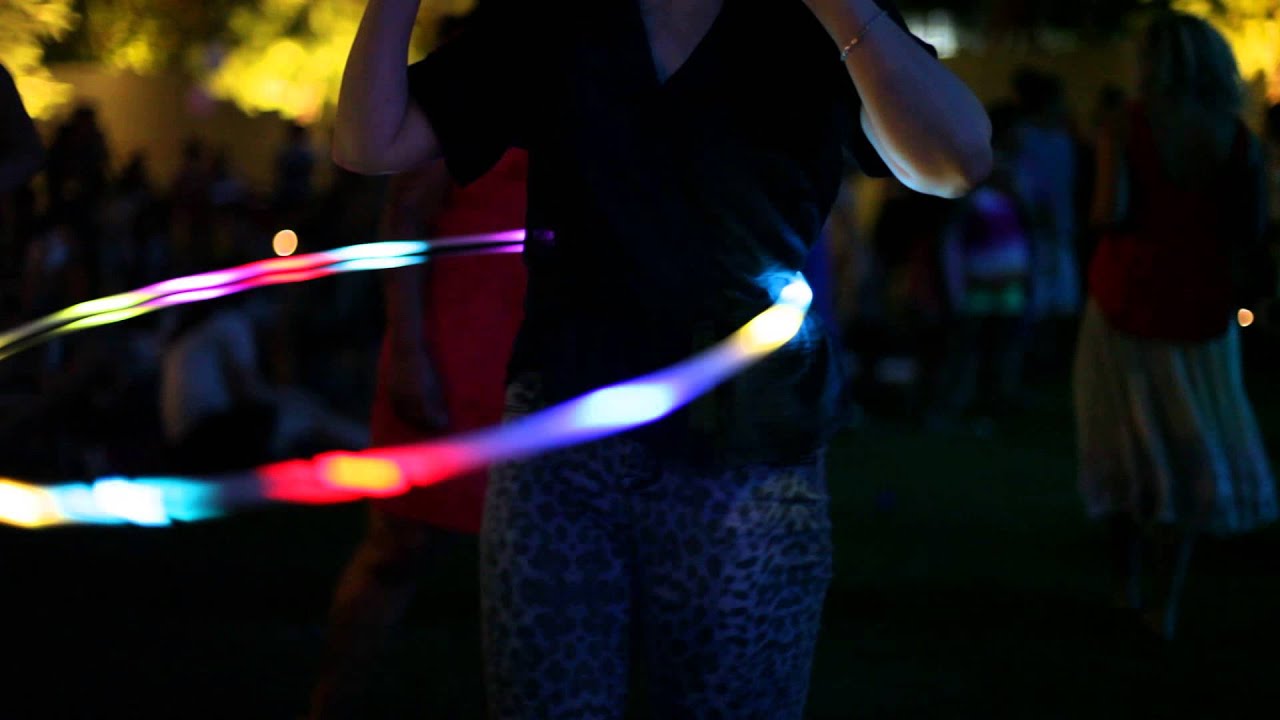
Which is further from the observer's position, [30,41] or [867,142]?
[30,41]

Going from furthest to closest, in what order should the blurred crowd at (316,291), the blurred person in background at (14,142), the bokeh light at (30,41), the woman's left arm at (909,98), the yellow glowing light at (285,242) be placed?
the bokeh light at (30,41) → the yellow glowing light at (285,242) → the blurred crowd at (316,291) → the blurred person in background at (14,142) → the woman's left arm at (909,98)

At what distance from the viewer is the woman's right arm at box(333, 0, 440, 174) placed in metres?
2.28

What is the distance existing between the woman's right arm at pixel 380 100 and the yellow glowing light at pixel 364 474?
1.87ft

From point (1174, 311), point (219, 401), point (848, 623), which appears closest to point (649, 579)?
point (848, 623)

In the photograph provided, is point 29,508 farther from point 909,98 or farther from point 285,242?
point 285,242

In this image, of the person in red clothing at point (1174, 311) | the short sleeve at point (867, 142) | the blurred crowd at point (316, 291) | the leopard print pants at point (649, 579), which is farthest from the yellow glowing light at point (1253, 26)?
the leopard print pants at point (649, 579)

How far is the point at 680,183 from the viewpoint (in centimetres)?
227

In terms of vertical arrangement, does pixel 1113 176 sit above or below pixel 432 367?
above

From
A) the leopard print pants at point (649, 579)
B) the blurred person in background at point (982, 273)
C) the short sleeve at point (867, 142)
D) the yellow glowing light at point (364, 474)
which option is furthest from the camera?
the blurred person in background at point (982, 273)

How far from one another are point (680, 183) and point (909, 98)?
1.17ft

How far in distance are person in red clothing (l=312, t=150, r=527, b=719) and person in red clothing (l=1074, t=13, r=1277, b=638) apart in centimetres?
257

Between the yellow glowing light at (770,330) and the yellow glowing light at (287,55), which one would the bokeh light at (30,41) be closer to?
the yellow glowing light at (770,330)

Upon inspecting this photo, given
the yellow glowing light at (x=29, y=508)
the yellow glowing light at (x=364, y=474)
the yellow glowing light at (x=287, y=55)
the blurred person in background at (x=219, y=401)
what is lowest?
the blurred person in background at (x=219, y=401)

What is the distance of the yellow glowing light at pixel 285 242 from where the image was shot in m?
10.7
